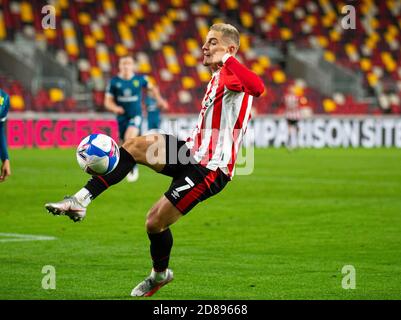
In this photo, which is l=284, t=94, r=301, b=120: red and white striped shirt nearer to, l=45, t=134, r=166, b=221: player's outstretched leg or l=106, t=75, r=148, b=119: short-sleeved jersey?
l=106, t=75, r=148, b=119: short-sleeved jersey

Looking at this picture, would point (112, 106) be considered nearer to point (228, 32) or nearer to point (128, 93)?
point (128, 93)

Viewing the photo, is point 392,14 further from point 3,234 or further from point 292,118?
point 3,234

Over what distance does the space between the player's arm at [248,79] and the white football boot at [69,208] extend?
60.0 inches

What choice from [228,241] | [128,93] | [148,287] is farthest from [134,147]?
[128,93]

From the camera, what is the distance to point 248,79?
7215mm

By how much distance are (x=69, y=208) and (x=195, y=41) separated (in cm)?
3312

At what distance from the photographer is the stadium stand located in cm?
3556

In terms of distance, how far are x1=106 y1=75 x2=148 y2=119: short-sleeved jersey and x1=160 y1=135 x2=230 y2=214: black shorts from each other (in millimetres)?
11771

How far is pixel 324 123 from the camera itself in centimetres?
3481

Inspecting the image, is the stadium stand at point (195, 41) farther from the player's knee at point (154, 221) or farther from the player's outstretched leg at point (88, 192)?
the player's outstretched leg at point (88, 192)

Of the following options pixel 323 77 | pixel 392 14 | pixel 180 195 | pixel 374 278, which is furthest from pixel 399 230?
pixel 392 14
